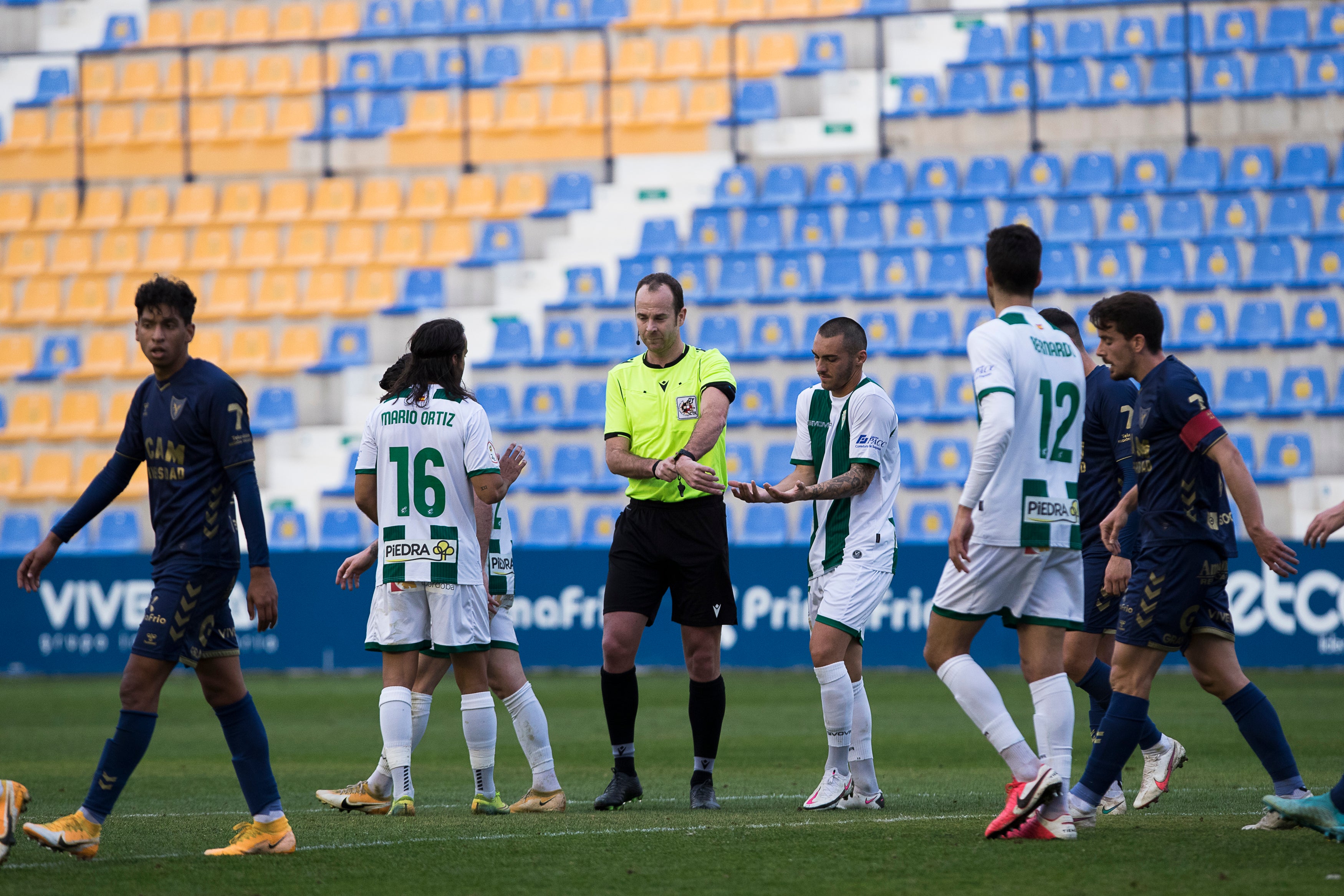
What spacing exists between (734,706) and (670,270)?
779 cm

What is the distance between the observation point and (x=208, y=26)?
22.7 metres

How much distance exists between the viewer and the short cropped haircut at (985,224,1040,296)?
5.43 m

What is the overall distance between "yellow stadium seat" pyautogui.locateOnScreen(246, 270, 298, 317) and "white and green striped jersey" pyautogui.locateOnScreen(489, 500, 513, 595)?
13.0 metres

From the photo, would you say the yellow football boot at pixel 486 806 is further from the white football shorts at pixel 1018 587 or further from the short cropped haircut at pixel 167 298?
the short cropped haircut at pixel 167 298

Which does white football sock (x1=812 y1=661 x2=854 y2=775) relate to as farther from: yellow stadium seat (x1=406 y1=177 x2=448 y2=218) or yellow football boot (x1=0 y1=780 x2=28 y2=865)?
yellow stadium seat (x1=406 y1=177 x2=448 y2=218)

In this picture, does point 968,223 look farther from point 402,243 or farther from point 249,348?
point 249,348

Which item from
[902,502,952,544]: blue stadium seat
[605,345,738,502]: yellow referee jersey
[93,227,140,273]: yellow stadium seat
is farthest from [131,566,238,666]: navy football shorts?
[93,227,140,273]: yellow stadium seat

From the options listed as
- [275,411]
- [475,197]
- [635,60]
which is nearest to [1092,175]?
[635,60]

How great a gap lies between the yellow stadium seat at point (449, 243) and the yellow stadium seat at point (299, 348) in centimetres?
185

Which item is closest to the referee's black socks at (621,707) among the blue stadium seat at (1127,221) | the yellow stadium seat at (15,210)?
the blue stadium seat at (1127,221)

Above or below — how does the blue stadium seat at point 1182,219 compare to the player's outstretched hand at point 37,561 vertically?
above

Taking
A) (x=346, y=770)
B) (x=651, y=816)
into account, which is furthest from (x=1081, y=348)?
(x=346, y=770)

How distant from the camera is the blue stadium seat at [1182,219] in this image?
1728 cm

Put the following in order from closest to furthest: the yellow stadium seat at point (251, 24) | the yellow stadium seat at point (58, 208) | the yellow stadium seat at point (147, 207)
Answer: the yellow stadium seat at point (147, 207) → the yellow stadium seat at point (58, 208) → the yellow stadium seat at point (251, 24)
